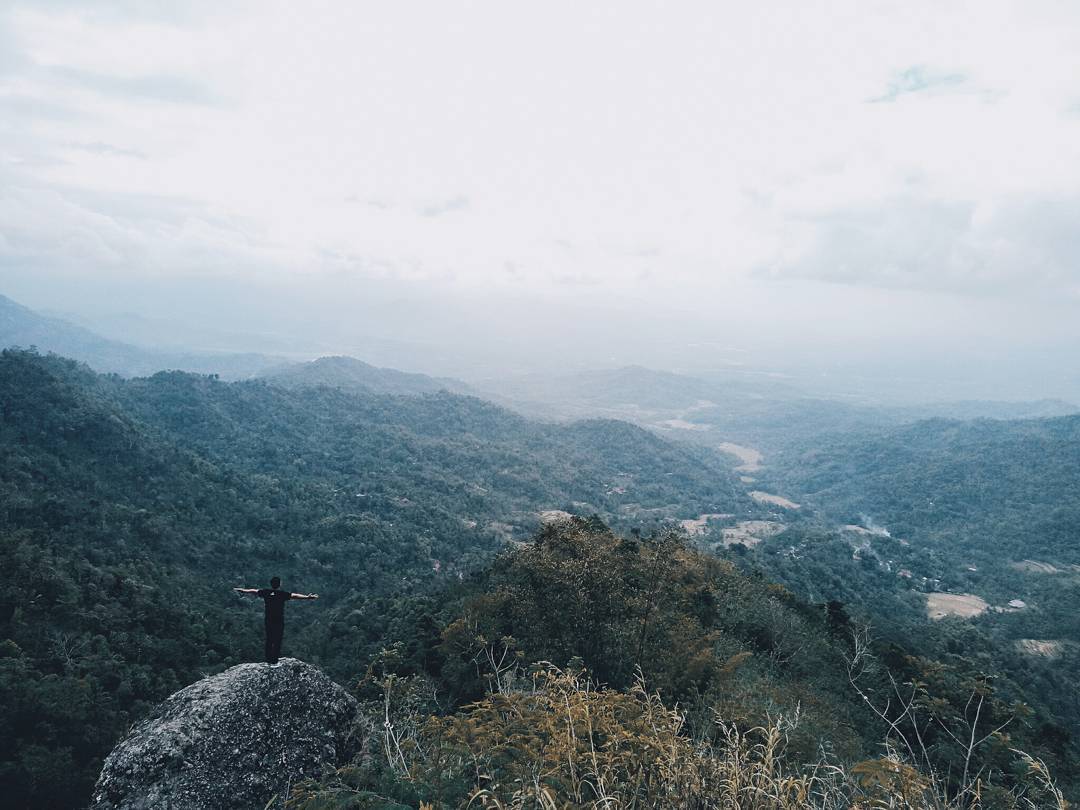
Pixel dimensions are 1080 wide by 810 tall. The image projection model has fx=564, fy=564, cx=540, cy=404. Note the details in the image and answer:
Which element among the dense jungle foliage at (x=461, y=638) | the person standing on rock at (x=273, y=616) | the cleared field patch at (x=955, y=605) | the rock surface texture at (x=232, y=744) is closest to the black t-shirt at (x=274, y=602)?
the person standing on rock at (x=273, y=616)

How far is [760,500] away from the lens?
374 ft

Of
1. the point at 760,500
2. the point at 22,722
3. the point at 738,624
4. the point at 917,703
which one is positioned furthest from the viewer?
the point at 760,500

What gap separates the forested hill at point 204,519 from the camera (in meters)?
23.9

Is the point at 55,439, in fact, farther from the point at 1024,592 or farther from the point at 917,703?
the point at 1024,592

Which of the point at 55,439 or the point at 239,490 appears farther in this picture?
the point at 239,490

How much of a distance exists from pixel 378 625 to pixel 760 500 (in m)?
96.2

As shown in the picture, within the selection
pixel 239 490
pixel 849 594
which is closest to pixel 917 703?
pixel 849 594

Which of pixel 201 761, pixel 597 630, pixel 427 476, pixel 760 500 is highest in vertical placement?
pixel 201 761

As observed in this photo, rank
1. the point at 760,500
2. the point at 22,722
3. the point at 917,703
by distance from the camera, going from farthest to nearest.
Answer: the point at 760,500 → the point at 22,722 → the point at 917,703

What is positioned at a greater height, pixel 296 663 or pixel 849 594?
pixel 296 663

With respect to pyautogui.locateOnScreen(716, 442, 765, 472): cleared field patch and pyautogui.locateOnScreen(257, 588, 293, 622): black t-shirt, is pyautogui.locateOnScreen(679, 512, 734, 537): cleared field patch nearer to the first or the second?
pyautogui.locateOnScreen(716, 442, 765, 472): cleared field patch

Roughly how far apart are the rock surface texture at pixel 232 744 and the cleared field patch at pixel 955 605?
2500 inches

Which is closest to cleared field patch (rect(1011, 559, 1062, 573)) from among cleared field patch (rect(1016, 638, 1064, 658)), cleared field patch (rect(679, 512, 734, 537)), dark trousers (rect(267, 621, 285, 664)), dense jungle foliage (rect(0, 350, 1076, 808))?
dense jungle foliage (rect(0, 350, 1076, 808))

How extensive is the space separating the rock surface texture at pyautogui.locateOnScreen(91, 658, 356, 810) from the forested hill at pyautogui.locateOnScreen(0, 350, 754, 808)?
16.4 metres
